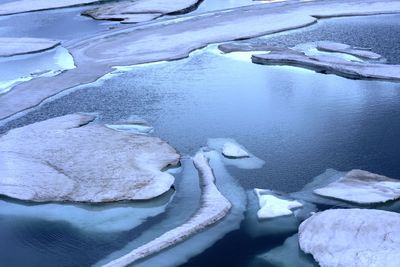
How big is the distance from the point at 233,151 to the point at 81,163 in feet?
3.64

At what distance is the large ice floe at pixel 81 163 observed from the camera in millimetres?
3791

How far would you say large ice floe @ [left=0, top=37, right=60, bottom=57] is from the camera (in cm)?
789

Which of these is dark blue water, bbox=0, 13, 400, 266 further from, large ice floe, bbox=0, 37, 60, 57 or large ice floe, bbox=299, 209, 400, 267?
large ice floe, bbox=0, 37, 60, 57

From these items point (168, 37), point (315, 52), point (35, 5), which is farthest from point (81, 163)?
point (35, 5)

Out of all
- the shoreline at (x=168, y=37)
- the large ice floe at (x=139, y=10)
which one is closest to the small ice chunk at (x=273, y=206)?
the shoreline at (x=168, y=37)

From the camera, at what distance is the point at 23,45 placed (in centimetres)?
820

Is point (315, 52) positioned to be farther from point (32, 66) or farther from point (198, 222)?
point (198, 222)

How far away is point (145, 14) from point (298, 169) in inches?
264

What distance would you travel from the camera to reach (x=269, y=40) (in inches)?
300

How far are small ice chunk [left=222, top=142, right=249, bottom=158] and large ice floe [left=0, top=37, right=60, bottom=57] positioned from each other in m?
4.50

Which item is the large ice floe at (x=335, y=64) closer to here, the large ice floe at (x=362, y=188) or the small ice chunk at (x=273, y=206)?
the large ice floe at (x=362, y=188)

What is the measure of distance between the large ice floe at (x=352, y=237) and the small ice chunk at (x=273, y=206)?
0.69 ft

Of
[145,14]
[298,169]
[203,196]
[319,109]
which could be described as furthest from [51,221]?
[145,14]

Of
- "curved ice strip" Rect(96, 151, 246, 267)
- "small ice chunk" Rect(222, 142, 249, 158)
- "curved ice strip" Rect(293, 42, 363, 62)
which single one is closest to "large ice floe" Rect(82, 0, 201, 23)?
"curved ice strip" Rect(293, 42, 363, 62)
